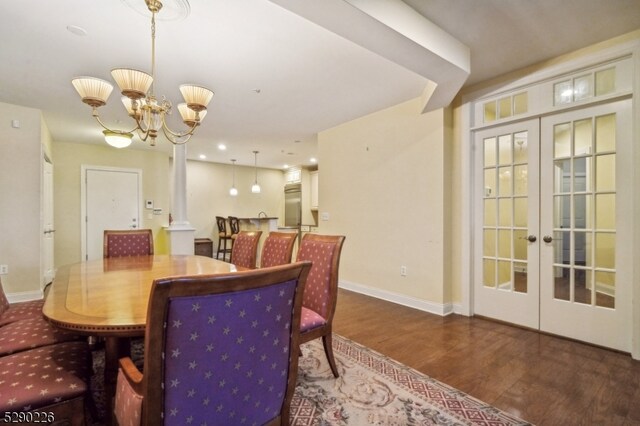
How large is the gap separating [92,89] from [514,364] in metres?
3.56

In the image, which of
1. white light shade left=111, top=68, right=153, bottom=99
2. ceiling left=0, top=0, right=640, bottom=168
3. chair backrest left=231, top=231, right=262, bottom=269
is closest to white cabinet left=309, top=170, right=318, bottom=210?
ceiling left=0, top=0, right=640, bottom=168

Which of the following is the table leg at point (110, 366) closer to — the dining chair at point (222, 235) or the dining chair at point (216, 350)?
the dining chair at point (216, 350)

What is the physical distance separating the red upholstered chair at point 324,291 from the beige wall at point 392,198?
6.04 ft

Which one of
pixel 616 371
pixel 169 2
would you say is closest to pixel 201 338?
pixel 169 2

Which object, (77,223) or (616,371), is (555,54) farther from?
(77,223)

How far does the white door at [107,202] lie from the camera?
227 inches

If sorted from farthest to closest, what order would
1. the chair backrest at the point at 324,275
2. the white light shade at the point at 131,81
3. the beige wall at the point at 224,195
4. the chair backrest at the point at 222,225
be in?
the beige wall at the point at 224,195 < the chair backrest at the point at 222,225 < the chair backrest at the point at 324,275 < the white light shade at the point at 131,81

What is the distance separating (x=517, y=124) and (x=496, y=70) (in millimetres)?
576

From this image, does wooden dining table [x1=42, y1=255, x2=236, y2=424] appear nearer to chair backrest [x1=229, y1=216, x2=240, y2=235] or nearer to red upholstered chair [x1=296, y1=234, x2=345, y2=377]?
red upholstered chair [x1=296, y1=234, x2=345, y2=377]

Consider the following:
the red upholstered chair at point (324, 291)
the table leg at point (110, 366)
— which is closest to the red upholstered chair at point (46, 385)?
the table leg at point (110, 366)

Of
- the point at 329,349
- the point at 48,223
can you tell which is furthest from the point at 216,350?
the point at 48,223

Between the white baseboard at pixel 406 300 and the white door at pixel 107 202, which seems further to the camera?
the white door at pixel 107 202

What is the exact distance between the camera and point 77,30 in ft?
7.19

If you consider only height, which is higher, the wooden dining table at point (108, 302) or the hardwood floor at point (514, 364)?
the wooden dining table at point (108, 302)
